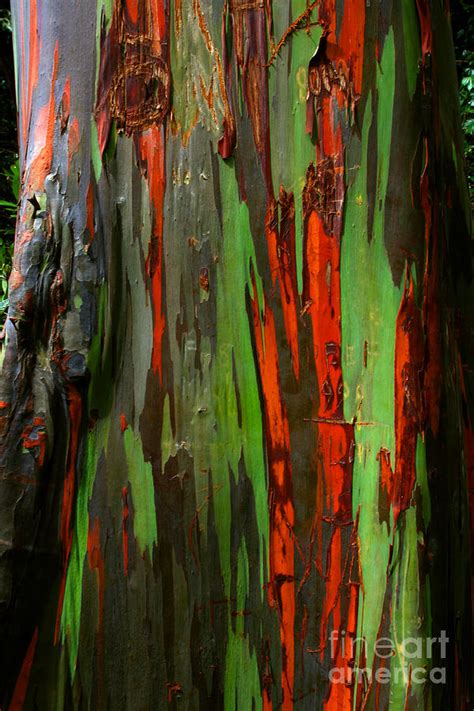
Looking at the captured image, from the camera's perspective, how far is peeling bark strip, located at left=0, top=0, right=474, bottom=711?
106 centimetres

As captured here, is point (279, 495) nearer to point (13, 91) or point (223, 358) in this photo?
point (223, 358)

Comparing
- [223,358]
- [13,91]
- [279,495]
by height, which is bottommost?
[279,495]

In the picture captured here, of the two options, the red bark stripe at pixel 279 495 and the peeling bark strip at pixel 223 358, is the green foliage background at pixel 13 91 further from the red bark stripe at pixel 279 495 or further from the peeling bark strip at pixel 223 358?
the red bark stripe at pixel 279 495

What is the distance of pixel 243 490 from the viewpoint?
1126 millimetres

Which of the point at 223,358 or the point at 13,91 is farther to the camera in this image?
the point at 13,91

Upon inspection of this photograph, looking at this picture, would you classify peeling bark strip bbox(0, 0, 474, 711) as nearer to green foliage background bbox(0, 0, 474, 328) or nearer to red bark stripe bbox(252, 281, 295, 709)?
red bark stripe bbox(252, 281, 295, 709)

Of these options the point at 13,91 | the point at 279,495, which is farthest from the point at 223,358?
the point at 13,91

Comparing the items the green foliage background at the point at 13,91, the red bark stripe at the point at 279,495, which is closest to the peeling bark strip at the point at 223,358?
the red bark stripe at the point at 279,495

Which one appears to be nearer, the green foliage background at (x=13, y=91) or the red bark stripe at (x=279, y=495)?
the red bark stripe at (x=279, y=495)

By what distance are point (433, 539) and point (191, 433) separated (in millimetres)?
420

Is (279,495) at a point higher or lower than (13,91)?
lower

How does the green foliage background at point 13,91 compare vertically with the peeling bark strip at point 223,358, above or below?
above

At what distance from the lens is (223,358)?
44.3 inches

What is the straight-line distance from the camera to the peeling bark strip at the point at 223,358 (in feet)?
3.47
